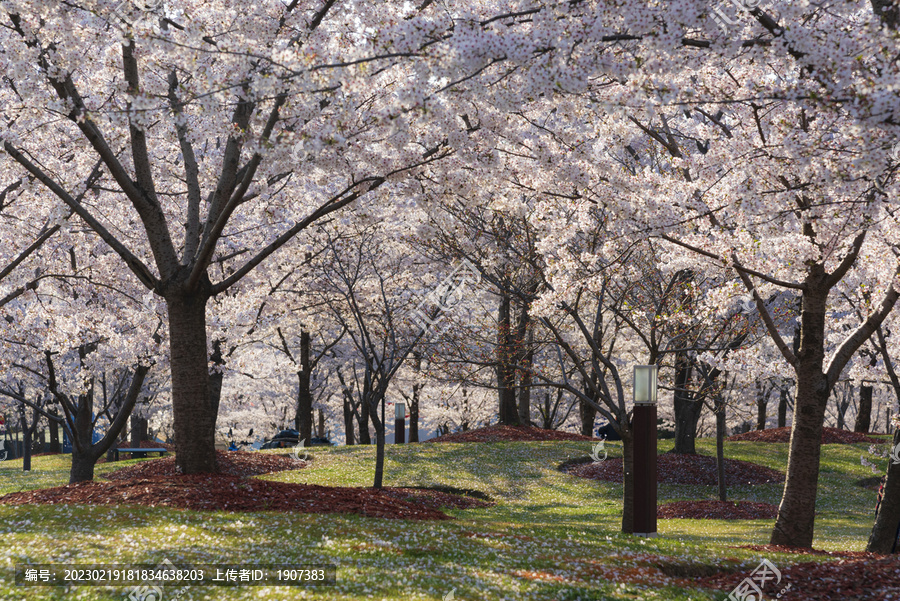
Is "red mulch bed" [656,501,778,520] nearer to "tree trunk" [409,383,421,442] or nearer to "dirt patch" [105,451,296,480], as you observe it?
"dirt patch" [105,451,296,480]

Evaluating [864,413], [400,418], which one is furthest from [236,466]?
[864,413]

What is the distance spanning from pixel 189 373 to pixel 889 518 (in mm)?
12960

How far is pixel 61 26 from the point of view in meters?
11.2

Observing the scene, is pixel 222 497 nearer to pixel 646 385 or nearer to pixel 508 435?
pixel 646 385

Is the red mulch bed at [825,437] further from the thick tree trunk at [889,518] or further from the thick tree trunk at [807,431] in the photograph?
the thick tree trunk at [807,431]

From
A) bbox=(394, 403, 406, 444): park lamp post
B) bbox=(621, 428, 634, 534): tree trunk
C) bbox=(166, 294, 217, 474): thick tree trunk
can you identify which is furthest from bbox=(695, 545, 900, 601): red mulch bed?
bbox=(394, 403, 406, 444): park lamp post

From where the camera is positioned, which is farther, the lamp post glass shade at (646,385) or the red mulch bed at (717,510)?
the red mulch bed at (717,510)

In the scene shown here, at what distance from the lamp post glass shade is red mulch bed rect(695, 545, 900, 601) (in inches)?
135

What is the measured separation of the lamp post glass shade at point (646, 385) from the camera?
12086 millimetres

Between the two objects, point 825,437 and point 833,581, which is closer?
point 833,581

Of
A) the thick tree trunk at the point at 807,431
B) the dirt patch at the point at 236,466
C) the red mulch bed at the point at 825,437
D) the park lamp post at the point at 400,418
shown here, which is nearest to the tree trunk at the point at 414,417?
the park lamp post at the point at 400,418

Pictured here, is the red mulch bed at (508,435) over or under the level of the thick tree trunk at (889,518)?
under

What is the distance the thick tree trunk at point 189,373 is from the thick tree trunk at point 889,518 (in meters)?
12.4

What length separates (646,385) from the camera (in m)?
12.1
